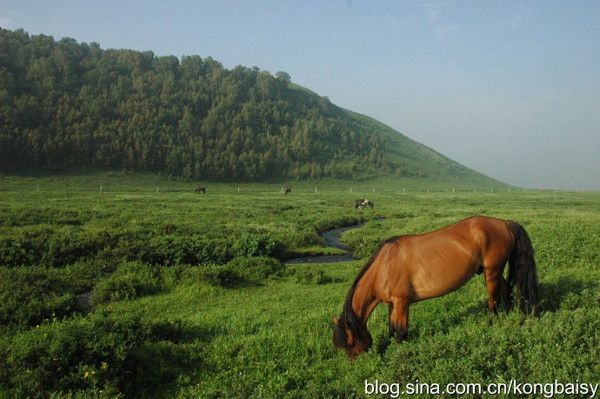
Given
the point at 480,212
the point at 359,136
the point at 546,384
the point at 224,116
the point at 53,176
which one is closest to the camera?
the point at 546,384

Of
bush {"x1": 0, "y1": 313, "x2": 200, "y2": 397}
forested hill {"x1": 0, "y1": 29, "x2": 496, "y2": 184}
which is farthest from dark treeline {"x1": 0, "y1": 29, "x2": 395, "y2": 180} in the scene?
bush {"x1": 0, "y1": 313, "x2": 200, "y2": 397}

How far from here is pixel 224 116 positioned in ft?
506

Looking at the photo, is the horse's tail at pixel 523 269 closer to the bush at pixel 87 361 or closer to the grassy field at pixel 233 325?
the grassy field at pixel 233 325

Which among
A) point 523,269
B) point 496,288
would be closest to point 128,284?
point 496,288

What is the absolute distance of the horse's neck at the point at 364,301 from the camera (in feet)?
27.2

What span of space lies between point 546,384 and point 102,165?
10730 centimetres

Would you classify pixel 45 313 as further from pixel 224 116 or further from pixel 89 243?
pixel 224 116

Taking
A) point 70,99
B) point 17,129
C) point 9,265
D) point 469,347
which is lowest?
point 9,265

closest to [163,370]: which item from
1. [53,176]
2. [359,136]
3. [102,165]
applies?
[53,176]

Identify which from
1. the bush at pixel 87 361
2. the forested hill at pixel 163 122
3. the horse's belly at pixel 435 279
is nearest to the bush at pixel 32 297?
the bush at pixel 87 361

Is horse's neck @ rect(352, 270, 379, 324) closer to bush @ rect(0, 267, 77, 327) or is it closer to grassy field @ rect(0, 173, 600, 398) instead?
grassy field @ rect(0, 173, 600, 398)

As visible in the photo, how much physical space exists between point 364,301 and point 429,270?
4.47 feet

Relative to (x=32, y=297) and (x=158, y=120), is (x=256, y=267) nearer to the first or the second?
(x=32, y=297)

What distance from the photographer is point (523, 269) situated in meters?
8.51
